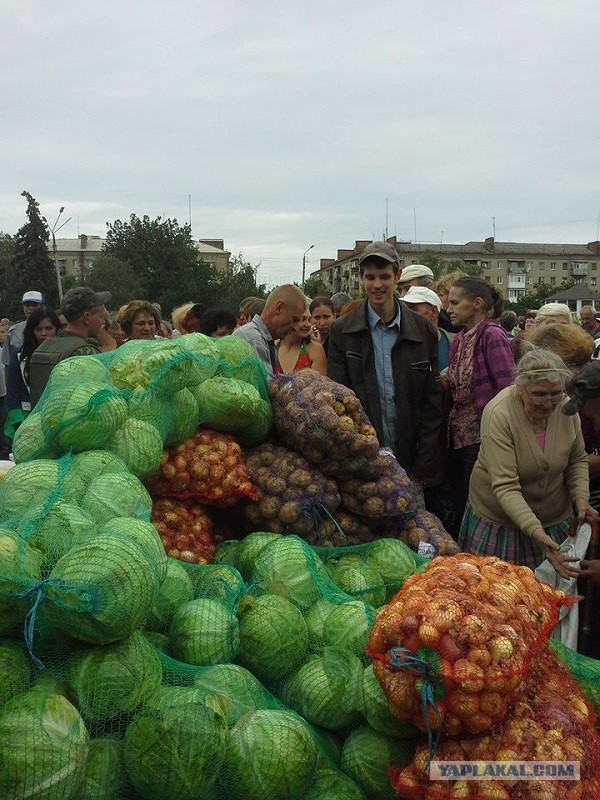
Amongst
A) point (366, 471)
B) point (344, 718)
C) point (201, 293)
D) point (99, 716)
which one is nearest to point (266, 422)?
point (366, 471)

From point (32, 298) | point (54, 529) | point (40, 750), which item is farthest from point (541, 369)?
point (32, 298)

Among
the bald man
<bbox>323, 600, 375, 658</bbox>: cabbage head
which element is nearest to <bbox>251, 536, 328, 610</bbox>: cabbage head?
<bbox>323, 600, 375, 658</bbox>: cabbage head

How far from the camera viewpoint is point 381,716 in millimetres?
2299

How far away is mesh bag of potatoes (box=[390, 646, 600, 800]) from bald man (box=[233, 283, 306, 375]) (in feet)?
9.00

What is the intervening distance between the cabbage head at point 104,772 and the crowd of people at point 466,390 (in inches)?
95.7

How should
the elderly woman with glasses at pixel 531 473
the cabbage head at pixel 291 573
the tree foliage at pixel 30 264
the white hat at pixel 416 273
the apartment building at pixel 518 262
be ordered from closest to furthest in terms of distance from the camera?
the cabbage head at pixel 291 573
the elderly woman with glasses at pixel 531 473
the white hat at pixel 416 273
the tree foliage at pixel 30 264
the apartment building at pixel 518 262

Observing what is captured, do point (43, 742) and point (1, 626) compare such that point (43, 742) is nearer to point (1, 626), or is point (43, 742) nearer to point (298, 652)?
point (1, 626)

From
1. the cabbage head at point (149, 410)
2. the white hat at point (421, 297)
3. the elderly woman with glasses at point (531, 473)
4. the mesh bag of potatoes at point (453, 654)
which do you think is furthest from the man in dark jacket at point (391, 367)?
the mesh bag of potatoes at point (453, 654)

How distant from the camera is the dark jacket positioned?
4547 millimetres

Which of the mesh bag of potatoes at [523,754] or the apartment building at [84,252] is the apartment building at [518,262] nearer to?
the apartment building at [84,252]

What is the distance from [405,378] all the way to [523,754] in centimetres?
266

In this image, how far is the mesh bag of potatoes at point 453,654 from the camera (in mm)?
2062

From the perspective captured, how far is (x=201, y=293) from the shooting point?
52062mm

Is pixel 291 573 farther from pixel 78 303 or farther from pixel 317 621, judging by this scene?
pixel 78 303
